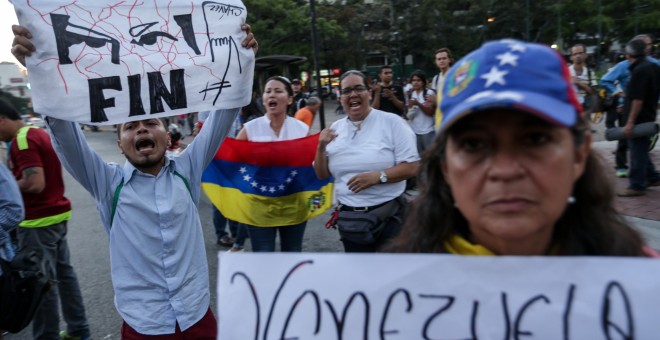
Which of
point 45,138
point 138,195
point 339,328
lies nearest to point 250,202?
point 45,138

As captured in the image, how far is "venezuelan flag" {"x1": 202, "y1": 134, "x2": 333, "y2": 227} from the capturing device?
4.10 meters

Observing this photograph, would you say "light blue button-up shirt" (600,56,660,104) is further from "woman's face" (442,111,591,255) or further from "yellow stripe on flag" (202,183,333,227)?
"woman's face" (442,111,591,255)

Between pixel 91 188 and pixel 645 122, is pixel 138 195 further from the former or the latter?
pixel 645 122

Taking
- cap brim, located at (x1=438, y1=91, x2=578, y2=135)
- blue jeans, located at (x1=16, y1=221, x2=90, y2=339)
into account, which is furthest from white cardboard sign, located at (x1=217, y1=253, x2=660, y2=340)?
blue jeans, located at (x1=16, y1=221, x2=90, y2=339)

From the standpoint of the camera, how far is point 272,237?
4.12 metres

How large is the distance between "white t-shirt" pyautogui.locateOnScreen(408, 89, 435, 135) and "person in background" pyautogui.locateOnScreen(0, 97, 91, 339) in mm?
4953

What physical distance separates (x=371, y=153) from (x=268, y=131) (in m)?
1.34

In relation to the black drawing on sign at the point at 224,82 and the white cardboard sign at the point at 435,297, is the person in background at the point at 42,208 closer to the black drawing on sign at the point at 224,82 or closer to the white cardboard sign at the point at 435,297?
the black drawing on sign at the point at 224,82

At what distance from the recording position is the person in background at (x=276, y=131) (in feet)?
13.6

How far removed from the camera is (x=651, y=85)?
593 centimetres

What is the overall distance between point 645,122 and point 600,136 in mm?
4618

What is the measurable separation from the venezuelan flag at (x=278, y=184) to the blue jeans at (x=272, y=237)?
0.06 metres

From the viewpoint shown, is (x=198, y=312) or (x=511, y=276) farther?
(x=198, y=312)

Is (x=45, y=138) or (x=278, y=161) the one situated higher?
(x=45, y=138)
